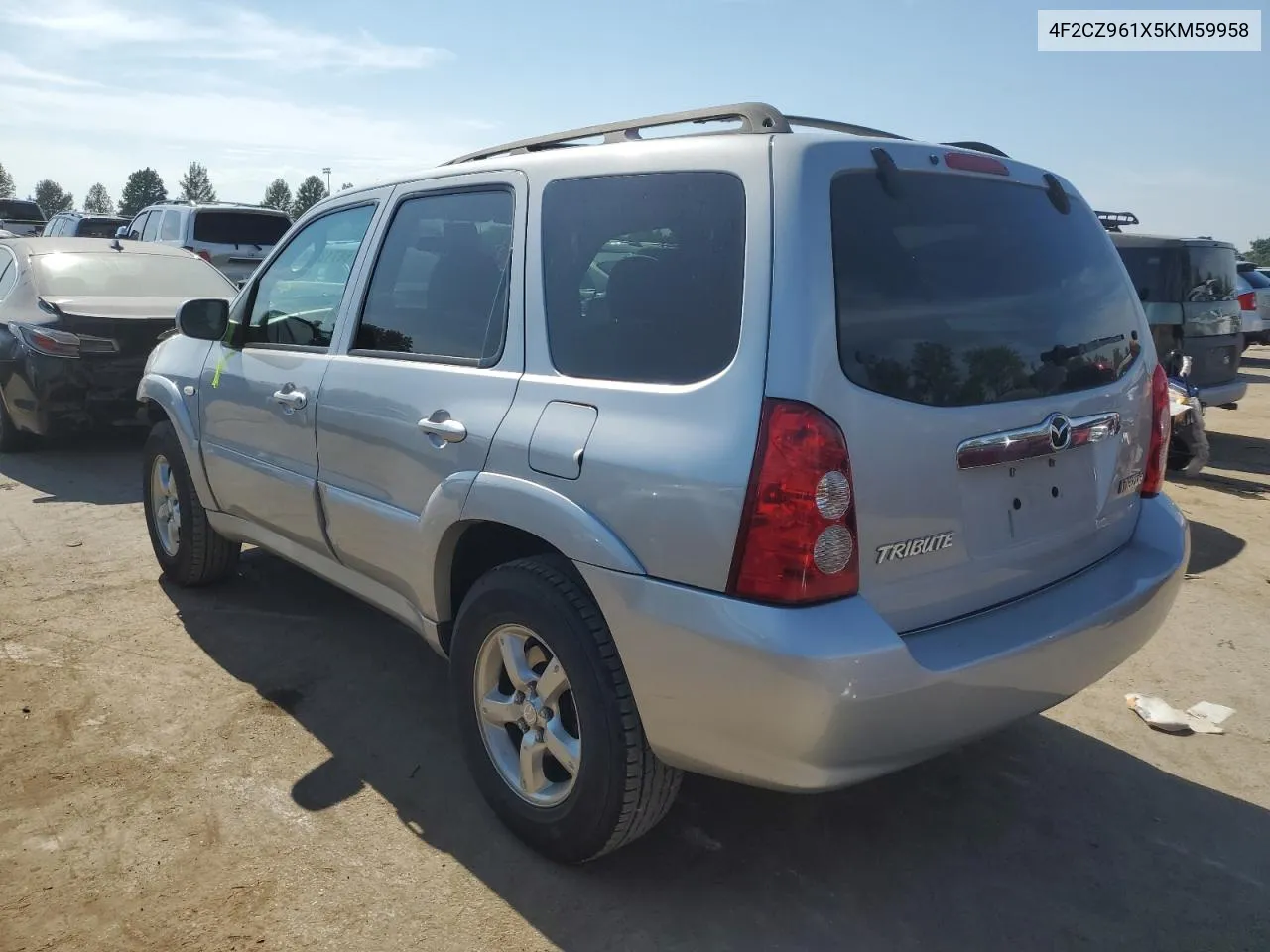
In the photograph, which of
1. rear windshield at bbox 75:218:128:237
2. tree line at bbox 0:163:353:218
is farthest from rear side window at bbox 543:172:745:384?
tree line at bbox 0:163:353:218

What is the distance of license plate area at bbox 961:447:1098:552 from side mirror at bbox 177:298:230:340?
3179mm

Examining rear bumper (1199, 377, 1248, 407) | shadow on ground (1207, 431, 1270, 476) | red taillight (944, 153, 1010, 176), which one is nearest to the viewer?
red taillight (944, 153, 1010, 176)

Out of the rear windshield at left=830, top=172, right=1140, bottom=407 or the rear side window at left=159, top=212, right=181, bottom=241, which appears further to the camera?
the rear side window at left=159, top=212, right=181, bottom=241

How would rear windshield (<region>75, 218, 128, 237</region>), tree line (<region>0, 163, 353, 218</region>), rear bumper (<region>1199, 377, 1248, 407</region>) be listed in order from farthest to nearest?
tree line (<region>0, 163, 353, 218</region>)
rear windshield (<region>75, 218, 128, 237</region>)
rear bumper (<region>1199, 377, 1248, 407</region>)

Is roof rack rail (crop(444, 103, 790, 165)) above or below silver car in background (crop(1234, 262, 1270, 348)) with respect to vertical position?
above

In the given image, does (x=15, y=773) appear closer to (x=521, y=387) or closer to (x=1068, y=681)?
(x=521, y=387)

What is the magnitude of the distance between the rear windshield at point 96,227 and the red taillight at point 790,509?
18936mm

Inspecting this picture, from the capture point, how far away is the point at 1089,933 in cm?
256

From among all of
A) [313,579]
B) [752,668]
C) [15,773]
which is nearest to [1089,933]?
[752,668]

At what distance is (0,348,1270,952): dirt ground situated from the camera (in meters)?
2.59

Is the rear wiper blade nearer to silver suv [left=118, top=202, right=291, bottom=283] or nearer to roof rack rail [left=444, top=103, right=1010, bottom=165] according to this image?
roof rack rail [left=444, top=103, right=1010, bottom=165]

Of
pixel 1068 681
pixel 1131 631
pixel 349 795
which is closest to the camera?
pixel 1068 681

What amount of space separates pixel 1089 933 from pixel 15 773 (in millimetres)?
3217

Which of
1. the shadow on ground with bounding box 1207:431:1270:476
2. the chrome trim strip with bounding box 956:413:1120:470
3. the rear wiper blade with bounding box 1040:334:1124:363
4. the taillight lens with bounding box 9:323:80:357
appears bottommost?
the shadow on ground with bounding box 1207:431:1270:476
